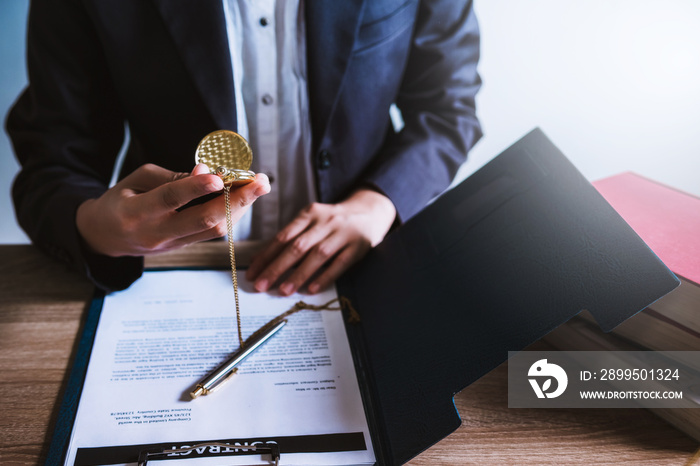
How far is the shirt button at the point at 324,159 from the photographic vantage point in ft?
3.15

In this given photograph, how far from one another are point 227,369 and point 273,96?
1.92 feet

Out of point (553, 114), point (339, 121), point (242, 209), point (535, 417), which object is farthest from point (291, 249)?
point (553, 114)

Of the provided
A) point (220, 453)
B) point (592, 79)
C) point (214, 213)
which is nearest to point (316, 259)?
point (214, 213)

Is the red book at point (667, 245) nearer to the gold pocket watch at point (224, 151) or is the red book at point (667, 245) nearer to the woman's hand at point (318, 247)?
the woman's hand at point (318, 247)

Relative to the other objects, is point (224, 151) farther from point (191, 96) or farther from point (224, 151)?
point (191, 96)

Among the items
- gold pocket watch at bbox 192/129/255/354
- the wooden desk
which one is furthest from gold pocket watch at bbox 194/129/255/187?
the wooden desk

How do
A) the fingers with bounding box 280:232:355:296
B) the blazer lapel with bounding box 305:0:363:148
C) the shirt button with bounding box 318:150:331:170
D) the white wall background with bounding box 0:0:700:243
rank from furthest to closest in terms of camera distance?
the white wall background with bounding box 0:0:700:243 < the shirt button with bounding box 318:150:331:170 < the blazer lapel with bounding box 305:0:363:148 < the fingers with bounding box 280:232:355:296

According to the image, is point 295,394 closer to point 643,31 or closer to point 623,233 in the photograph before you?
point 623,233

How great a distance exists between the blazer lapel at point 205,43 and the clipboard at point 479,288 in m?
0.42

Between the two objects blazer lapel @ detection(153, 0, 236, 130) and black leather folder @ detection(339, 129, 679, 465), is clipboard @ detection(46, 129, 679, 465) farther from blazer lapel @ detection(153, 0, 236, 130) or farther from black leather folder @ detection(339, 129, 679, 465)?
blazer lapel @ detection(153, 0, 236, 130)

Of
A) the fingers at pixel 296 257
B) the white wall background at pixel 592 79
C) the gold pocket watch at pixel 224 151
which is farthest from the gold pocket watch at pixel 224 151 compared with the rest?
the white wall background at pixel 592 79

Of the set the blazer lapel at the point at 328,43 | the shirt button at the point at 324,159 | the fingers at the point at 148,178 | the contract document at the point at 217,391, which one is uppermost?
the blazer lapel at the point at 328,43

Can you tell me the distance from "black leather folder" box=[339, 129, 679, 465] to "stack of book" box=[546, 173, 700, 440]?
0.35 ft

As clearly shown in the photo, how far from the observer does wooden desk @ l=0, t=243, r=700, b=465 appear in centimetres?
54
